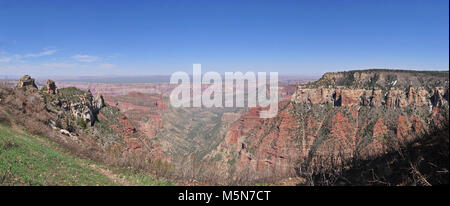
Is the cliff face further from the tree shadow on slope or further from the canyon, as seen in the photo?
the tree shadow on slope

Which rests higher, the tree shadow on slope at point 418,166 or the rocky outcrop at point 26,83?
the rocky outcrop at point 26,83

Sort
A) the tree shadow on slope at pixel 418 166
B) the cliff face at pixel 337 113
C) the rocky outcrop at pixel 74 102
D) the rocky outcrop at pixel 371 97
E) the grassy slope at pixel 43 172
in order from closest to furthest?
the tree shadow on slope at pixel 418 166 < the grassy slope at pixel 43 172 < the rocky outcrop at pixel 74 102 < the cliff face at pixel 337 113 < the rocky outcrop at pixel 371 97

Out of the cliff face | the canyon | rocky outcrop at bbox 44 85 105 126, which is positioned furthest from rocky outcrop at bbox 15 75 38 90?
the cliff face

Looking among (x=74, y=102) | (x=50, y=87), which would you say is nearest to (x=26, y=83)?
(x=50, y=87)

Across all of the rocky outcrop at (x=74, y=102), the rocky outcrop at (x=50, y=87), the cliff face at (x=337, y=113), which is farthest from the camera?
the cliff face at (x=337, y=113)

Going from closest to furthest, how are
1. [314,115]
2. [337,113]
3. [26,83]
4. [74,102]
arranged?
[26,83] < [74,102] < [337,113] < [314,115]

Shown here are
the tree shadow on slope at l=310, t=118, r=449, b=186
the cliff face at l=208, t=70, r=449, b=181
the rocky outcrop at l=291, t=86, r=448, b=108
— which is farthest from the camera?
the rocky outcrop at l=291, t=86, r=448, b=108

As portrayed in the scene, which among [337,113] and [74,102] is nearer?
[74,102]

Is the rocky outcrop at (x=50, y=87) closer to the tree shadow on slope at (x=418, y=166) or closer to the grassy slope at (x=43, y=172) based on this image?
the grassy slope at (x=43, y=172)

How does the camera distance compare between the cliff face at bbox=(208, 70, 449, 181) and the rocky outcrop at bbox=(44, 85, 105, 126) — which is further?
the cliff face at bbox=(208, 70, 449, 181)

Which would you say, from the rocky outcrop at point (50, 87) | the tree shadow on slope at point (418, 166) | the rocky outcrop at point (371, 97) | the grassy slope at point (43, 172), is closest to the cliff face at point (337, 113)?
the rocky outcrop at point (371, 97)

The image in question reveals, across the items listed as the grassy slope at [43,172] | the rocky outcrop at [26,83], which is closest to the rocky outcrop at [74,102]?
the rocky outcrop at [26,83]

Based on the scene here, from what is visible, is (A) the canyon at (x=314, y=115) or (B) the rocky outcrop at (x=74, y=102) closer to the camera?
(B) the rocky outcrop at (x=74, y=102)

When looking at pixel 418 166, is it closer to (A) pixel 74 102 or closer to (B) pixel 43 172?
(B) pixel 43 172
